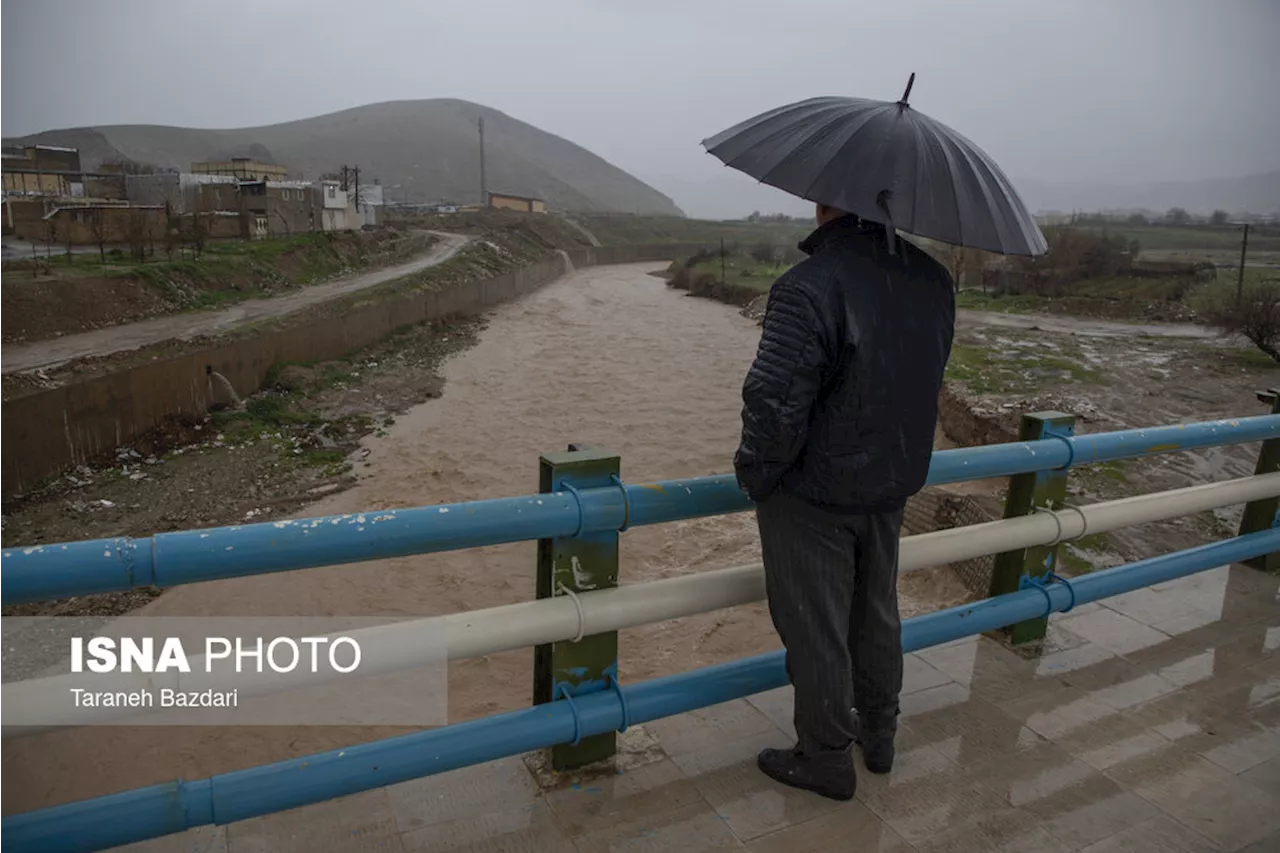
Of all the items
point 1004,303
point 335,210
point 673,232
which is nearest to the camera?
point 1004,303

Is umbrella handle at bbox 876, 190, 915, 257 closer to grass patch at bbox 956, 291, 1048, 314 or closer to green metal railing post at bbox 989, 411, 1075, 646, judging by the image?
green metal railing post at bbox 989, 411, 1075, 646

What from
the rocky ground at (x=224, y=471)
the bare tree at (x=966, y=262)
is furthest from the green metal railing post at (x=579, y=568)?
the bare tree at (x=966, y=262)

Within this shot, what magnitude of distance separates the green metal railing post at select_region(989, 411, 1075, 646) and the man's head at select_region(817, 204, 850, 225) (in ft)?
4.64

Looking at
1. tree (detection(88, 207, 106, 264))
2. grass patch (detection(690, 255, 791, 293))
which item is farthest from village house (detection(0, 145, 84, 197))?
grass patch (detection(690, 255, 791, 293))

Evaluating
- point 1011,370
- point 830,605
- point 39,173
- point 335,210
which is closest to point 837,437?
point 830,605

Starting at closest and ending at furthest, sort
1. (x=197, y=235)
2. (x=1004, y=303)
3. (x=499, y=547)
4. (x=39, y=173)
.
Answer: (x=499, y=547)
(x=197, y=235)
(x=1004, y=303)
(x=39, y=173)

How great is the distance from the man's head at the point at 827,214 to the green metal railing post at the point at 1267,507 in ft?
9.55

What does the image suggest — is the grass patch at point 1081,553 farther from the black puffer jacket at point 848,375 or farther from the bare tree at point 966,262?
the bare tree at point 966,262

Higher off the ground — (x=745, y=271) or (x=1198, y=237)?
(x=1198, y=237)

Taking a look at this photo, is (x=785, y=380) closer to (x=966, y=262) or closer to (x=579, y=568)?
(x=579, y=568)

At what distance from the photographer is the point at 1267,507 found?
13.8 feet

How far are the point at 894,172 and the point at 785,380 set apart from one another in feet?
1.86

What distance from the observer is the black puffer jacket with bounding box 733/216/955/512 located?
2.14 metres

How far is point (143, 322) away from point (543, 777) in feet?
72.0
